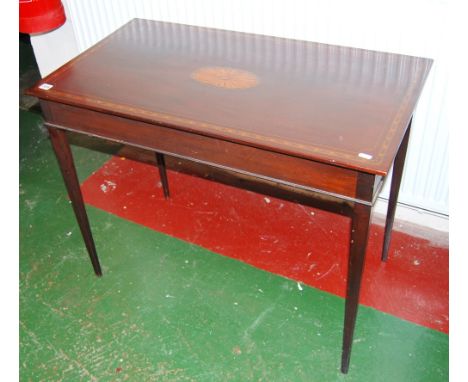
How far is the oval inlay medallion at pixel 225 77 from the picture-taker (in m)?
1.62

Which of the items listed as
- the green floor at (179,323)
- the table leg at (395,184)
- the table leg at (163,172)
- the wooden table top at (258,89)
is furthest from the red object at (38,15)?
the table leg at (395,184)

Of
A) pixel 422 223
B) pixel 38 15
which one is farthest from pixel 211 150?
pixel 38 15

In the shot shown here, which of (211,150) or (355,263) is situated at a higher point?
(211,150)

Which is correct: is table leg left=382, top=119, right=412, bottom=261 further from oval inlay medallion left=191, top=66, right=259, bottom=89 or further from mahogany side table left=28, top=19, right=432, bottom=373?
oval inlay medallion left=191, top=66, right=259, bottom=89

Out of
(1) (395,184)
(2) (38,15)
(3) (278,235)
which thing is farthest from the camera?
(2) (38,15)

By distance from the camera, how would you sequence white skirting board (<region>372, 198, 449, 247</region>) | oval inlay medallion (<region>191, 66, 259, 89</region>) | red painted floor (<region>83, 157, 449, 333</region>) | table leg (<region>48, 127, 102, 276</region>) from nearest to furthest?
oval inlay medallion (<region>191, 66, 259, 89</region>) → table leg (<region>48, 127, 102, 276</region>) → red painted floor (<region>83, 157, 449, 333</region>) → white skirting board (<region>372, 198, 449, 247</region>)

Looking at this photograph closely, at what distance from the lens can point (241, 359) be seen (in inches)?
71.7

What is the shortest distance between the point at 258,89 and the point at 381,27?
582 millimetres

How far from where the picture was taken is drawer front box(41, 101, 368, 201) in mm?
1348

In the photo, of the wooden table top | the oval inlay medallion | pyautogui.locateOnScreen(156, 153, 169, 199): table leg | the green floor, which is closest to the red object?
the wooden table top

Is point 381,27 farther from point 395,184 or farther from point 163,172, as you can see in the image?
point 163,172

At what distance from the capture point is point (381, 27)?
1.87 meters

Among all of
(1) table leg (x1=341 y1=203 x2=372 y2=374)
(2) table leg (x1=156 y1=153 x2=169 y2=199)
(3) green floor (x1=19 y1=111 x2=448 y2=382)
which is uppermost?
(1) table leg (x1=341 y1=203 x2=372 y2=374)

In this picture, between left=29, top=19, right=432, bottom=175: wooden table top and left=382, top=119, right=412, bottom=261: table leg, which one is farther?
left=382, top=119, right=412, bottom=261: table leg
